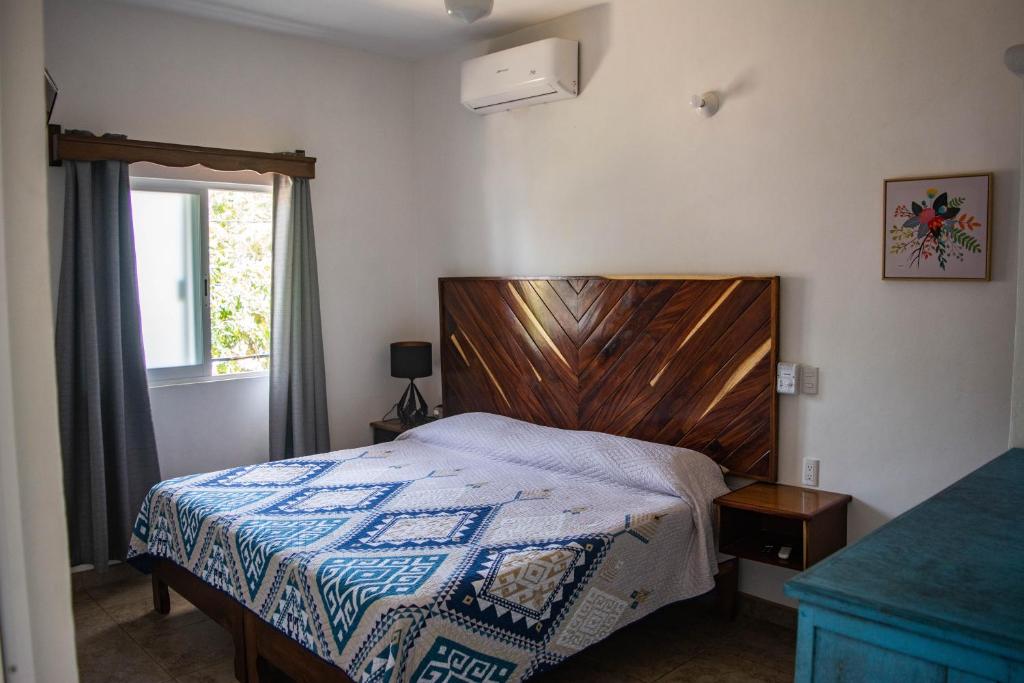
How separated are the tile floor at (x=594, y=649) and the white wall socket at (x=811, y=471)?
0.61 m

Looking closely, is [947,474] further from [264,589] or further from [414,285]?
[414,285]

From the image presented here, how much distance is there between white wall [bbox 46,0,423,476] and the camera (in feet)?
12.2

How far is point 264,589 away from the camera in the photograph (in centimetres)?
262

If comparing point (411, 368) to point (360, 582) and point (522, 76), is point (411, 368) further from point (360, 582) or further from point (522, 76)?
point (360, 582)

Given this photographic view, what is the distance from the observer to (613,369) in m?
3.85

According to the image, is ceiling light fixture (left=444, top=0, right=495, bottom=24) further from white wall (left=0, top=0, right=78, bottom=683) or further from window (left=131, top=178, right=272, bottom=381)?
white wall (left=0, top=0, right=78, bottom=683)

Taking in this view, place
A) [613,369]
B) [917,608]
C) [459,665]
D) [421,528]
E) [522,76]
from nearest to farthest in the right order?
[917,608] < [459,665] < [421,528] < [613,369] < [522,76]

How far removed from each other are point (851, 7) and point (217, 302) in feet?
10.8

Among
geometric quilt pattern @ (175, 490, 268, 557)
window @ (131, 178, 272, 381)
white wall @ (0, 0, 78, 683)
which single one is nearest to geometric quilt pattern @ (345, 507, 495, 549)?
geometric quilt pattern @ (175, 490, 268, 557)

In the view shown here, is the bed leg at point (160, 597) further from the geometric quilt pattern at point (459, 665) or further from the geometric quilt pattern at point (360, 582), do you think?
the geometric quilt pattern at point (459, 665)

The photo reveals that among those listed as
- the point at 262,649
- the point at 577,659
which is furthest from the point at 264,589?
the point at 577,659

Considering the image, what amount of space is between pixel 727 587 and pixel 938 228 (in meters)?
1.65

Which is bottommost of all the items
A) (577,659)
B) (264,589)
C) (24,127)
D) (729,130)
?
(577,659)

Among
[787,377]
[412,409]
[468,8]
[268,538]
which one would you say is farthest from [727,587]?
[468,8]
